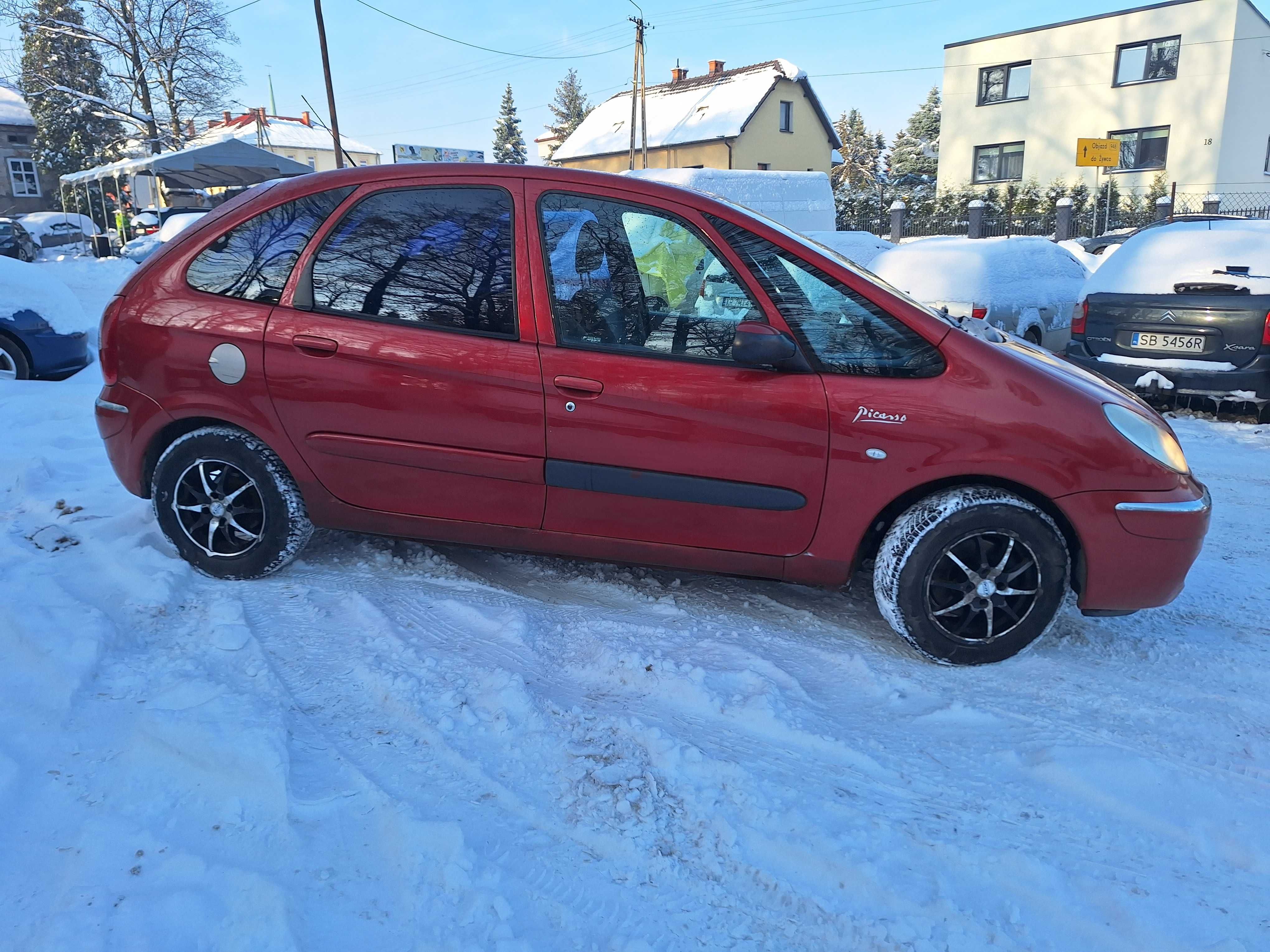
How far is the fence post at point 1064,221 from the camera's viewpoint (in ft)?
87.1

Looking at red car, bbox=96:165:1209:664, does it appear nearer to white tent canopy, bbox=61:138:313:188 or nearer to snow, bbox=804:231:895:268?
snow, bbox=804:231:895:268

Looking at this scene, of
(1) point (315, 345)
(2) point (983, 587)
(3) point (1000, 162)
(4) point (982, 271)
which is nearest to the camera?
(2) point (983, 587)

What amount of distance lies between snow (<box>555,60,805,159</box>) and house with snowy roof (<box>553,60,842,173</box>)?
0.05 metres

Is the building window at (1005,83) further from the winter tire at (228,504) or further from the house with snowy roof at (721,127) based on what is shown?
the winter tire at (228,504)

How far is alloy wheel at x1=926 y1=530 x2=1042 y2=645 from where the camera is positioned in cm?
311

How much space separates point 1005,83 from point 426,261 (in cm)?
3610

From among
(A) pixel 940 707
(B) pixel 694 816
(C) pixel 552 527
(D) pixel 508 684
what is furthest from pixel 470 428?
(A) pixel 940 707

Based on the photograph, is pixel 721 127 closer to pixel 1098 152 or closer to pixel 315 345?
pixel 1098 152

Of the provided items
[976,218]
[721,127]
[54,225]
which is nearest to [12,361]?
[976,218]

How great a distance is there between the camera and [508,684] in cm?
288

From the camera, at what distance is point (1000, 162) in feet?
111

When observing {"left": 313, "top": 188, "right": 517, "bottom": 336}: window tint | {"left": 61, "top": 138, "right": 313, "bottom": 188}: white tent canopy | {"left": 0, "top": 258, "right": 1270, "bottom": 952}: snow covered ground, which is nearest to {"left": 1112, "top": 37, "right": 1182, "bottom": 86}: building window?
{"left": 61, "top": 138, "right": 313, "bottom": 188}: white tent canopy

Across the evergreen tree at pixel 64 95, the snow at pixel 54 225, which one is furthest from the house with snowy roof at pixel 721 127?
the evergreen tree at pixel 64 95

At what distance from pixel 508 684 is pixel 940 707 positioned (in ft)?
4.77
